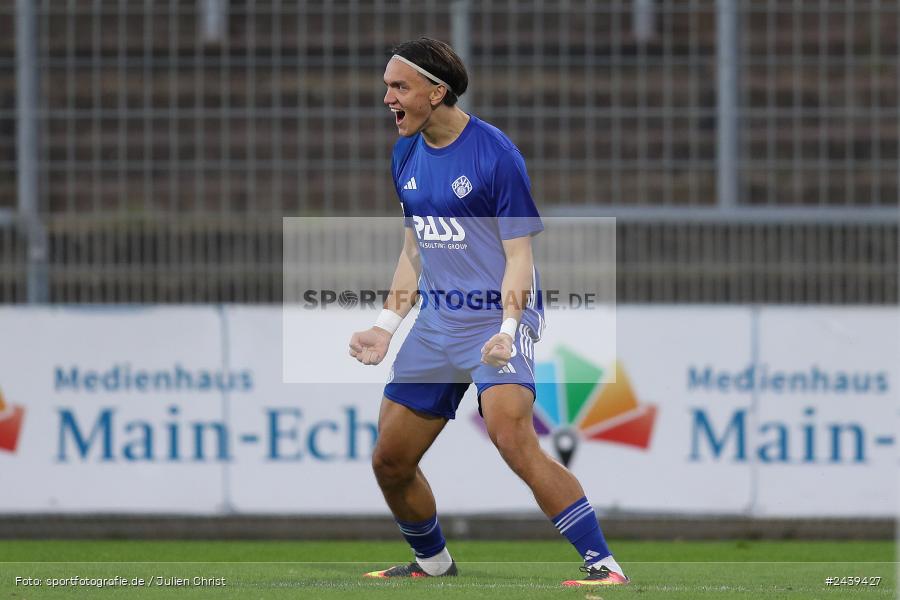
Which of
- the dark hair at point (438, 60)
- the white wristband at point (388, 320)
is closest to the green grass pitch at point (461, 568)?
the white wristband at point (388, 320)

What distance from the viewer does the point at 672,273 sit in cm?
990

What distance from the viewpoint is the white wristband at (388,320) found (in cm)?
657

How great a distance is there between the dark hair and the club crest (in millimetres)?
299

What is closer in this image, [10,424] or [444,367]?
[444,367]

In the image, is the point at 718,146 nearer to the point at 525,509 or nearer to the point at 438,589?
the point at 525,509

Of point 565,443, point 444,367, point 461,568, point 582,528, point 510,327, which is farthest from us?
point 565,443

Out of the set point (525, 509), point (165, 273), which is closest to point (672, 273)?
point (525, 509)

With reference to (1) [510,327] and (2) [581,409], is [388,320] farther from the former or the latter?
(2) [581,409]

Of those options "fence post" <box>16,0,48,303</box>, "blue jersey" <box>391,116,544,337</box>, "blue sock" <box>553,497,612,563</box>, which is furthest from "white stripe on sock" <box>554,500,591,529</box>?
"fence post" <box>16,0,48,303</box>

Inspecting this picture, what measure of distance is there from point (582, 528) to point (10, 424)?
4.31m

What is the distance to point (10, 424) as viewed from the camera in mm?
9430

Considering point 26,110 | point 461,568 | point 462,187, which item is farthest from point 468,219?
point 26,110

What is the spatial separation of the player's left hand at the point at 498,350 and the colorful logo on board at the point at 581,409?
3377 mm

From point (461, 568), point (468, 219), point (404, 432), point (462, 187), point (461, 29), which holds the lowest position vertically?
point (461, 568)
